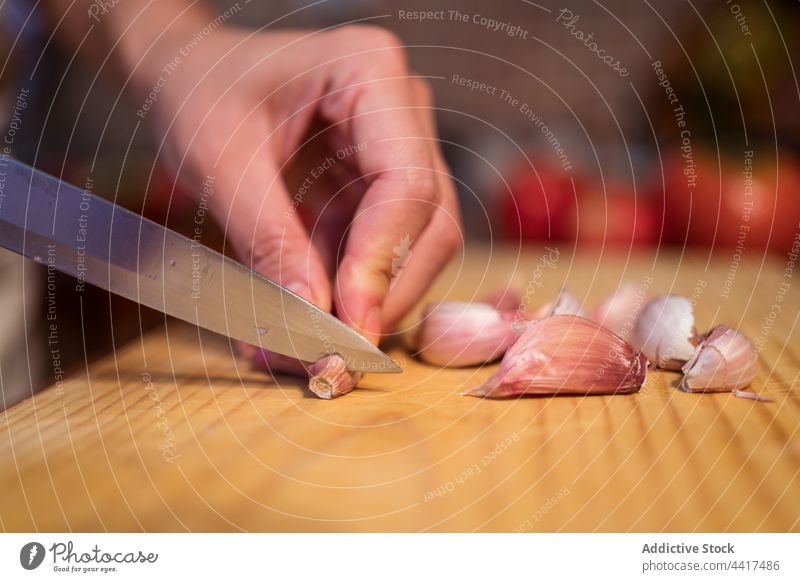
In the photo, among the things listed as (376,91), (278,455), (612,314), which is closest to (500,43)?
(376,91)

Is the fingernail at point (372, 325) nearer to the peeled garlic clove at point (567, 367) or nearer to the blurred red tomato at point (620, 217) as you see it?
the peeled garlic clove at point (567, 367)

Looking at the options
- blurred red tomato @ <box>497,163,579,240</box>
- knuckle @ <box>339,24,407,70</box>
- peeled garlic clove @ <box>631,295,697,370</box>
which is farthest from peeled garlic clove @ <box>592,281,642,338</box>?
knuckle @ <box>339,24,407,70</box>

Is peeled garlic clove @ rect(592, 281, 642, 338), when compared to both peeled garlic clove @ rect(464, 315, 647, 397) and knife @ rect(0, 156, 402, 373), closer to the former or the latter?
peeled garlic clove @ rect(464, 315, 647, 397)

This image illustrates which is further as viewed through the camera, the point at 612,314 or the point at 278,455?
the point at 612,314

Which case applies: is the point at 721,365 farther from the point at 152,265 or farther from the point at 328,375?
the point at 152,265

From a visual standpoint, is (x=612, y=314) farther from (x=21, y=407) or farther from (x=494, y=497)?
(x=21, y=407)
